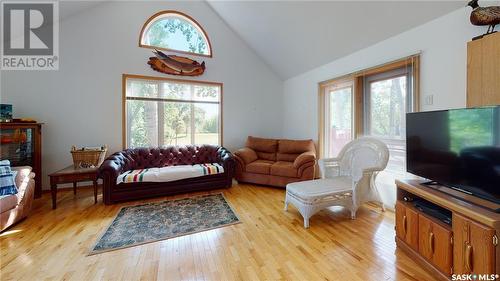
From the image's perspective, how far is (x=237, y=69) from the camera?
15.9 ft

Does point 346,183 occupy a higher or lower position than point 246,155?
lower

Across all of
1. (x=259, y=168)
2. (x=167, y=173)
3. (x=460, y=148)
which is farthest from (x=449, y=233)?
(x=167, y=173)

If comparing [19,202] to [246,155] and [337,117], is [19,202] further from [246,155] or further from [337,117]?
[337,117]

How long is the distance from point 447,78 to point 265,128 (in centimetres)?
349

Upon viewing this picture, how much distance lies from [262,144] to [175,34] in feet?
9.81

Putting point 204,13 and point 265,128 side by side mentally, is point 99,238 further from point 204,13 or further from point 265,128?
point 204,13

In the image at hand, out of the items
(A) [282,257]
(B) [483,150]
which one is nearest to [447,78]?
(B) [483,150]

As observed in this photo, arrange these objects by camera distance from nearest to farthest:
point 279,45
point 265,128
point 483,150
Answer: point 483,150 → point 279,45 → point 265,128

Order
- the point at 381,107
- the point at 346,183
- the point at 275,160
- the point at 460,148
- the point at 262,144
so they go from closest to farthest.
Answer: the point at 460,148 < the point at 346,183 < the point at 381,107 < the point at 275,160 < the point at 262,144

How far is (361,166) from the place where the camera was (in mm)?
2920

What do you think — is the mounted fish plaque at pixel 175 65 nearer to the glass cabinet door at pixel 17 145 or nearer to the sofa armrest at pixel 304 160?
the glass cabinet door at pixel 17 145

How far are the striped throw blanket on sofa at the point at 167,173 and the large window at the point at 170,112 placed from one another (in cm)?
102

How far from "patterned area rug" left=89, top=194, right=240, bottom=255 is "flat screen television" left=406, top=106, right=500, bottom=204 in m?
2.07

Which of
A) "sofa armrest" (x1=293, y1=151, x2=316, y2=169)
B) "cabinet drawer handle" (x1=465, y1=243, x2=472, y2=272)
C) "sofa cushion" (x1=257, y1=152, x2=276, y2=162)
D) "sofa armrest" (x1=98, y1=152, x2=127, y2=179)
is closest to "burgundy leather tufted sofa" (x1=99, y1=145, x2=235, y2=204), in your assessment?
"sofa armrest" (x1=98, y1=152, x2=127, y2=179)
